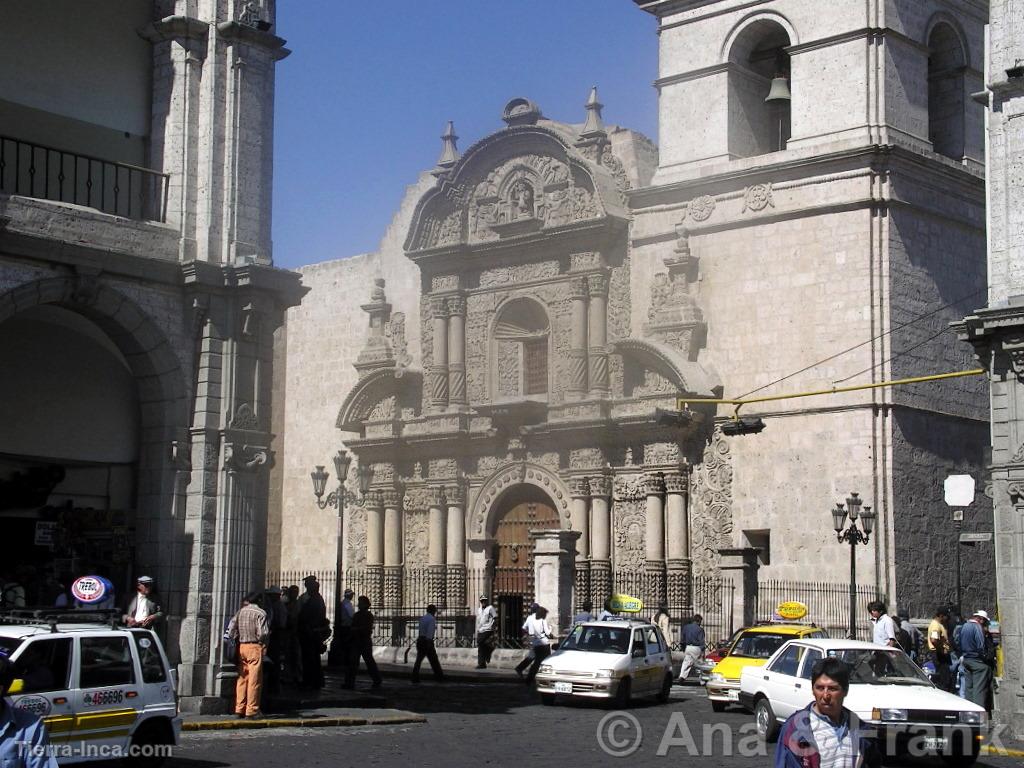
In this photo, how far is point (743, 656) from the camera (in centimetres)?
1970

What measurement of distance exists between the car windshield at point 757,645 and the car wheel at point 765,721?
2.82 m

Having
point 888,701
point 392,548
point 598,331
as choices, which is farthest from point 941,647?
point 392,548

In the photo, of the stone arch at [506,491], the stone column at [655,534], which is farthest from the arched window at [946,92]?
the stone arch at [506,491]

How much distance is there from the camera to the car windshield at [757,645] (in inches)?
775

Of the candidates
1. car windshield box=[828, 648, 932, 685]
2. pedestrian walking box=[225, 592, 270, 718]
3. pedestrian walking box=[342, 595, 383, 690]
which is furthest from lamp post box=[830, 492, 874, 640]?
pedestrian walking box=[225, 592, 270, 718]

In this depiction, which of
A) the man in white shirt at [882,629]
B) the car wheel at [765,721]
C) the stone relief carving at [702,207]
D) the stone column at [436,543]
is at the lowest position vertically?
the car wheel at [765,721]

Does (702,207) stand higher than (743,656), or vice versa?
(702,207)

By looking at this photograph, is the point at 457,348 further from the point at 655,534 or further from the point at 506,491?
the point at 655,534

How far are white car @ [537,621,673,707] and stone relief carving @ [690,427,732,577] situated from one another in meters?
7.28

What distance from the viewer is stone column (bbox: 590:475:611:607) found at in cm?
3056

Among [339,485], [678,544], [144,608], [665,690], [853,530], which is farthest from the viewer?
[339,485]

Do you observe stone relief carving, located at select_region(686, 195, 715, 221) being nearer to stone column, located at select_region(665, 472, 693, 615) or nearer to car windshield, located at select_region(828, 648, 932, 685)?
stone column, located at select_region(665, 472, 693, 615)

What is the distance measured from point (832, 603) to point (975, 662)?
27.0ft

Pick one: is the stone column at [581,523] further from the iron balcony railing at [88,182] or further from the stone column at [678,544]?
the iron balcony railing at [88,182]
